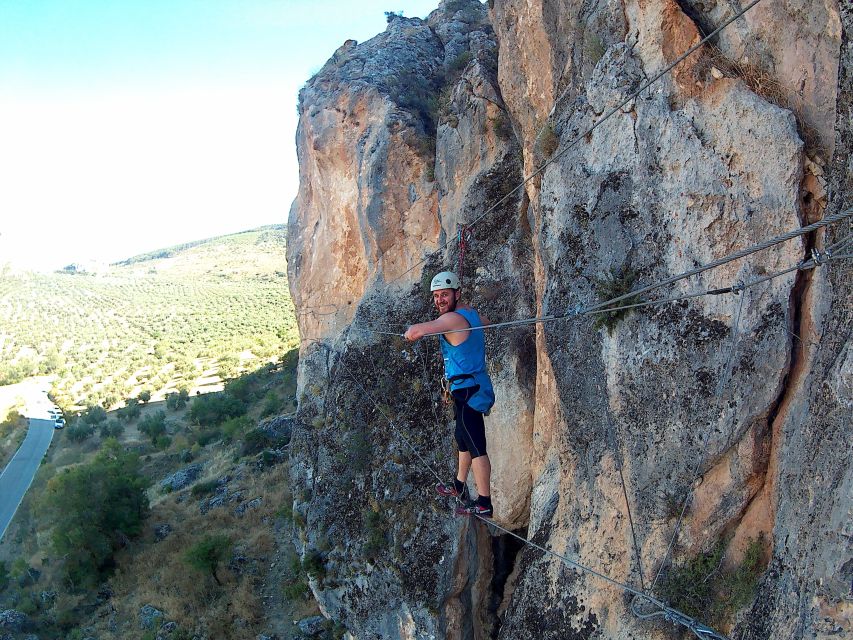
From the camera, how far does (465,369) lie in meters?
6.80

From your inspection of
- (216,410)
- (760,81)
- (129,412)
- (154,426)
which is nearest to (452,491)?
(760,81)

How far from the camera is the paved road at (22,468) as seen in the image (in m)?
30.1

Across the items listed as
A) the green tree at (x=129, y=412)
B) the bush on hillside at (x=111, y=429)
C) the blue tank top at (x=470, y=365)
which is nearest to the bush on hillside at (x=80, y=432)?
the bush on hillside at (x=111, y=429)

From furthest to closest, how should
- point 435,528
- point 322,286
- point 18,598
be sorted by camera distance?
point 18,598 < point 322,286 < point 435,528

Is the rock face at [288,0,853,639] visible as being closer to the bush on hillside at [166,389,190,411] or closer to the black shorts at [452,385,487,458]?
the black shorts at [452,385,487,458]

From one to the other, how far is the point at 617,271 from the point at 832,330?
2.20m

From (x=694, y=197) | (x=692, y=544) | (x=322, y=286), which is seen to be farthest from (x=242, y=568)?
(x=694, y=197)

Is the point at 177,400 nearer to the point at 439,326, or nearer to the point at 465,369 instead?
the point at 465,369

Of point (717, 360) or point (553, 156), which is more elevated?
point (553, 156)

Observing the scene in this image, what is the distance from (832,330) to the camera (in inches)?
175

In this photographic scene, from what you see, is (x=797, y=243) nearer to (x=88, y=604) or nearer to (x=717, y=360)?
(x=717, y=360)

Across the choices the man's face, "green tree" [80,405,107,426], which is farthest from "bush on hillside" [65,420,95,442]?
the man's face

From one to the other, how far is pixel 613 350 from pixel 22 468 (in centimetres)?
3979

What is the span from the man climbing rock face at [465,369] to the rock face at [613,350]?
0.90 m
